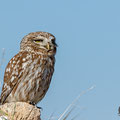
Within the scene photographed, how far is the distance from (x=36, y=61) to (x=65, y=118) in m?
1.83

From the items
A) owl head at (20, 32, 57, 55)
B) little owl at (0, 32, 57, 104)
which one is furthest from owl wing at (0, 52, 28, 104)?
owl head at (20, 32, 57, 55)

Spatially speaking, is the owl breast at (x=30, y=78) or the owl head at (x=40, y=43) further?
the owl head at (x=40, y=43)

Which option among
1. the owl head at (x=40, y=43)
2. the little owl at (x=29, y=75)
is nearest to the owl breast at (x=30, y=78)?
the little owl at (x=29, y=75)

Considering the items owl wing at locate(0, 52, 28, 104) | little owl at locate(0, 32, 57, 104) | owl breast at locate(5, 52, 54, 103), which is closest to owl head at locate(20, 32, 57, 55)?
little owl at locate(0, 32, 57, 104)

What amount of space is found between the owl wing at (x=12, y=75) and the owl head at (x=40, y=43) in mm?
381

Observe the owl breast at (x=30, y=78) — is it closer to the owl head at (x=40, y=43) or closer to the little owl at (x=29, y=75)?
the little owl at (x=29, y=75)

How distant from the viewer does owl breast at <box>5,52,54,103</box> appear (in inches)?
252

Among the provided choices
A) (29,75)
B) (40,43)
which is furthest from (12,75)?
(40,43)

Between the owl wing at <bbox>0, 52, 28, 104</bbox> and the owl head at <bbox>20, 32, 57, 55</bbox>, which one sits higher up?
the owl head at <bbox>20, 32, 57, 55</bbox>

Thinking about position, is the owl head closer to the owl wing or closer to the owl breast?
the owl breast

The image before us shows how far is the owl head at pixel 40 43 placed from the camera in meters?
6.80

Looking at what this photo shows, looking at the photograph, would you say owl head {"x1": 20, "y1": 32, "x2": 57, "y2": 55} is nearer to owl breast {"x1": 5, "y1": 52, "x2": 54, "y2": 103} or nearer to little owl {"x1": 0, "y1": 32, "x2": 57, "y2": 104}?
little owl {"x1": 0, "y1": 32, "x2": 57, "y2": 104}

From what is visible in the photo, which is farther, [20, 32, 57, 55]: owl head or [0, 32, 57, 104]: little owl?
[20, 32, 57, 55]: owl head

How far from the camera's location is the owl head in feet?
22.3
